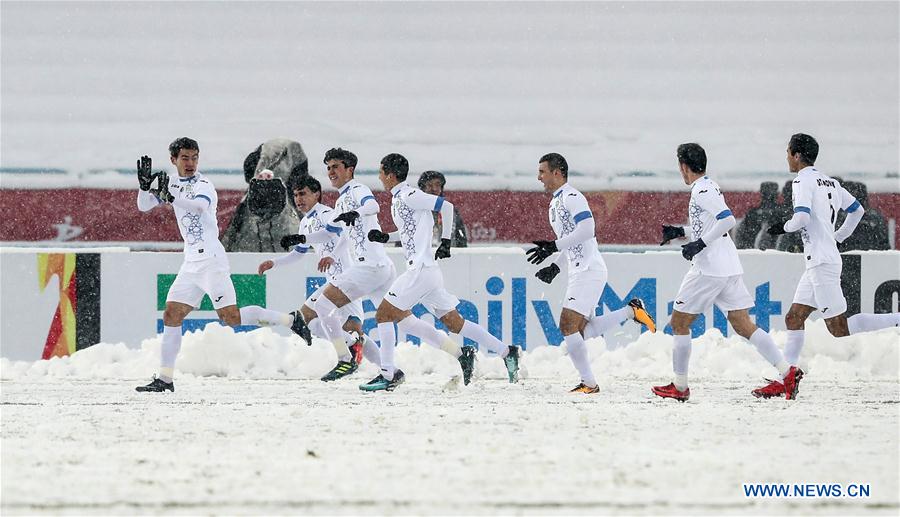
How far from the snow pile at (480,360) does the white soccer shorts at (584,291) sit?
1.47 meters

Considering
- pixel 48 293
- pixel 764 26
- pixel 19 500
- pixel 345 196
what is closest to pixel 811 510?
pixel 19 500

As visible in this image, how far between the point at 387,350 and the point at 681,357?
6.49 feet

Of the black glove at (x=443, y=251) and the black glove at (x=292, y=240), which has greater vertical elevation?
the black glove at (x=292, y=240)

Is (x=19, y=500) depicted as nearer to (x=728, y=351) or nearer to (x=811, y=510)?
(x=811, y=510)

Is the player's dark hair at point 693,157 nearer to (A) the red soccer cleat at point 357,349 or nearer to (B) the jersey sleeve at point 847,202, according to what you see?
(B) the jersey sleeve at point 847,202

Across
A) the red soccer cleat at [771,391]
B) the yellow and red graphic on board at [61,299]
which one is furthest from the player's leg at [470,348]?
the yellow and red graphic on board at [61,299]

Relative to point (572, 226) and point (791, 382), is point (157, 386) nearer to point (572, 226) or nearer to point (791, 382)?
point (572, 226)

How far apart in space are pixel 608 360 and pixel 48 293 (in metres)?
4.41

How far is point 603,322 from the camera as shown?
914 cm

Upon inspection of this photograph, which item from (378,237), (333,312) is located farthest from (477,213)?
(378,237)

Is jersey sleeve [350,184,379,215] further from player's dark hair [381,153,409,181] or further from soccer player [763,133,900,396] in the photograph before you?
soccer player [763,133,900,396]

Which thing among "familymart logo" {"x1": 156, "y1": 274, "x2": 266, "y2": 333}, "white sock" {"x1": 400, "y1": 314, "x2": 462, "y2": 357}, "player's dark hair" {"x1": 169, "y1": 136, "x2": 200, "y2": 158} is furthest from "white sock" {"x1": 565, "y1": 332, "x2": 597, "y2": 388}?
"familymart logo" {"x1": 156, "y1": 274, "x2": 266, "y2": 333}

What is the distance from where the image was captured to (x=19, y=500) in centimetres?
482

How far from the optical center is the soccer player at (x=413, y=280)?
9.02 metres
